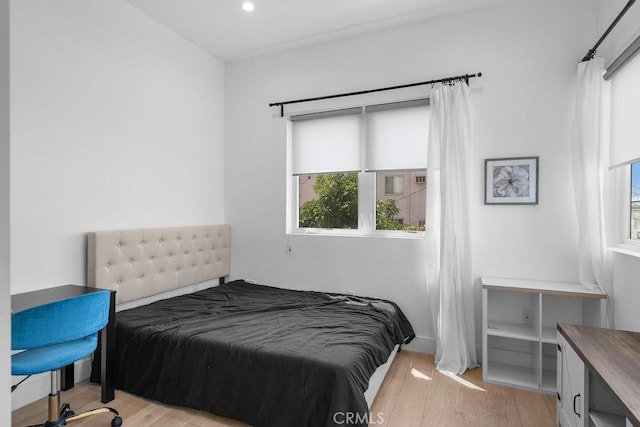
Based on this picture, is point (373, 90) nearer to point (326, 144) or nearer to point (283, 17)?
point (326, 144)

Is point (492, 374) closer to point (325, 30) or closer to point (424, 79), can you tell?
point (424, 79)

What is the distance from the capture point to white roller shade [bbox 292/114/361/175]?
3287mm

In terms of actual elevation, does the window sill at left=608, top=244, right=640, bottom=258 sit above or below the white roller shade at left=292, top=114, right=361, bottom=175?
below

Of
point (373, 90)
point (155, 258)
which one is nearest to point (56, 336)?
point (155, 258)

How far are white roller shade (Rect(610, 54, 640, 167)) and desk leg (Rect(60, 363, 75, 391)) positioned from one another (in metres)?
3.81

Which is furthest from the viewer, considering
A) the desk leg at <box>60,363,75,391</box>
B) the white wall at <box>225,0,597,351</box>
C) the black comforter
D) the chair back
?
the white wall at <box>225,0,597,351</box>

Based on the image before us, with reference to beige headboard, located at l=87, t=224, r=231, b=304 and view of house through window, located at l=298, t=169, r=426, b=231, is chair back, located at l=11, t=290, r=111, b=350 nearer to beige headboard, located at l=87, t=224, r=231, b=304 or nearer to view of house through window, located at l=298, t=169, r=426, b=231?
beige headboard, located at l=87, t=224, r=231, b=304

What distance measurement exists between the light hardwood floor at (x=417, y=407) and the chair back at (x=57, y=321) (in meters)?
0.63

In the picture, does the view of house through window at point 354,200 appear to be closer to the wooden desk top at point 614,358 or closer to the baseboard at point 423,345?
the baseboard at point 423,345

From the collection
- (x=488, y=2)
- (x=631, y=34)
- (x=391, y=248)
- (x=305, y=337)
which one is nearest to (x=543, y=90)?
(x=631, y=34)

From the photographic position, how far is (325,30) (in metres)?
3.17

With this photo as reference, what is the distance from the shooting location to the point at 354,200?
3375 millimetres

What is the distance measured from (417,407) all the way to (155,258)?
7.67ft

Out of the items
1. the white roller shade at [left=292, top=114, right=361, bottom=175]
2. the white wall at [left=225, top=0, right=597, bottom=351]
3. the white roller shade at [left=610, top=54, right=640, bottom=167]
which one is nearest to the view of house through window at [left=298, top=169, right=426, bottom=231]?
the white roller shade at [left=292, top=114, right=361, bottom=175]
